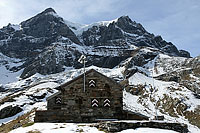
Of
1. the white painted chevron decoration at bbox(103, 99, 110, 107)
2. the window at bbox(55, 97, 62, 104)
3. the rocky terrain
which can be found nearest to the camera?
the white painted chevron decoration at bbox(103, 99, 110, 107)

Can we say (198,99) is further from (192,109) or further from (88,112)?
(88,112)

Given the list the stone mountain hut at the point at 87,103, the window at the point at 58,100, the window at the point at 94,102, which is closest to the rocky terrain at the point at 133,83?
the stone mountain hut at the point at 87,103

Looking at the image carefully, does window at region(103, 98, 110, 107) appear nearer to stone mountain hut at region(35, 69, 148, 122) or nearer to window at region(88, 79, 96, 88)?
stone mountain hut at region(35, 69, 148, 122)

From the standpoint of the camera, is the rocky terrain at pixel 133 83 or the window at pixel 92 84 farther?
the rocky terrain at pixel 133 83

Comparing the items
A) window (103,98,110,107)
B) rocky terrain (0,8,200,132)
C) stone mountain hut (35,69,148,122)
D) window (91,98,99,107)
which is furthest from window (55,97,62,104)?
rocky terrain (0,8,200,132)

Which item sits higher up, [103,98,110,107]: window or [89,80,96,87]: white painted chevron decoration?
[89,80,96,87]: white painted chevron decoration

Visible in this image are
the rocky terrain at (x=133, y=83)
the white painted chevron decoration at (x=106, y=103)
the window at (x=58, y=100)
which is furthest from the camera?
the rocky terrain at (x=133, y=83)

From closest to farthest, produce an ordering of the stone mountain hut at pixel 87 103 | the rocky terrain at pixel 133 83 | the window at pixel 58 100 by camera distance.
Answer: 1. the stone mountain hut at pixel 87 103
2. the window at pixel 58 100
3. the rocky terrain at pixel 133 83


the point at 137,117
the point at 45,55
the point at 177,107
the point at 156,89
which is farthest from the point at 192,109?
the point at 45,55

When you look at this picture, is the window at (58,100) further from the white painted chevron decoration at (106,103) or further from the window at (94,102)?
the white painted chevron decoration at (106,103)

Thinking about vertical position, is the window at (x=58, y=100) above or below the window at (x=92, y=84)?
below

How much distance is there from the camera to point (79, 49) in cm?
19988

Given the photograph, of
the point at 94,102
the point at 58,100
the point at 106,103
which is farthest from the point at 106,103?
the point at 58,100

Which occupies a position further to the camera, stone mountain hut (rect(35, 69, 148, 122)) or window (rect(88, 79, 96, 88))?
window (rect(88, 79, 96, 88))
